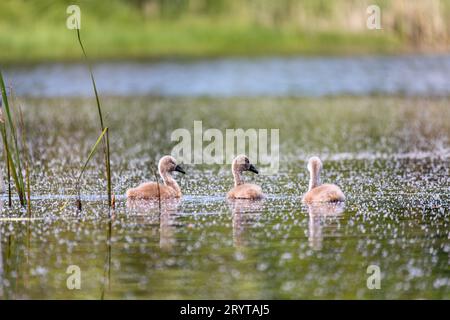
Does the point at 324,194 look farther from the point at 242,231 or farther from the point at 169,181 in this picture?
the point at 169,181

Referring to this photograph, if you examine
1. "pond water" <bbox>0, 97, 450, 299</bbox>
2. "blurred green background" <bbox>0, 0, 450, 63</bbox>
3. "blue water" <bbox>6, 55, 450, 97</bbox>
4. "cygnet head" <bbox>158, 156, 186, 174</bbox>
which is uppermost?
"blurred green background" <bbox>0, 0, 450, 63</bbox>

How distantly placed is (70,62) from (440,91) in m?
18.4

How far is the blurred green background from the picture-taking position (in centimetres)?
4788

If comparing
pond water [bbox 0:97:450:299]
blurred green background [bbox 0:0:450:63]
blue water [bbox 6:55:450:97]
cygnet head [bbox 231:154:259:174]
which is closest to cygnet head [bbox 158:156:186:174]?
pond water [bbox 0:97:450:299]

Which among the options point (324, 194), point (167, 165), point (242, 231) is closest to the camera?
point (242, 231)

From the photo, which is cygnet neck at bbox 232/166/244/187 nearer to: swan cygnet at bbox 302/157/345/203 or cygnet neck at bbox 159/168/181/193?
cygnet neck at bbox 159/168/181/193

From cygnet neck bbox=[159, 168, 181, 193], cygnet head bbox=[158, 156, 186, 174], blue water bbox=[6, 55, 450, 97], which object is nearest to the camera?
cygnet neck bbox=[159, 168, 181, 193]

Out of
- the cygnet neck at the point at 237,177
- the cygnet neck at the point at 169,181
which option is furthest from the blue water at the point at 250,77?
the cygnet neck at the point at 169,181

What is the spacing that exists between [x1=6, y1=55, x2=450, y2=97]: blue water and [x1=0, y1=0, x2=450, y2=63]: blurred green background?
134 inches

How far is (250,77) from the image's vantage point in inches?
1526

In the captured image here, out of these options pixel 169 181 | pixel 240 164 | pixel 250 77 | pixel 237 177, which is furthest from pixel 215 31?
pixel 169 181

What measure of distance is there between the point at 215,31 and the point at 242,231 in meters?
40.5

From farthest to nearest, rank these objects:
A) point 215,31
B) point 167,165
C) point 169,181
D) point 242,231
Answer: point 215,31, point 167,165, point 169,181, point 242,231

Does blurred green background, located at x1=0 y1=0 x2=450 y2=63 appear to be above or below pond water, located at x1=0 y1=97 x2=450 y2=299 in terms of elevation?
above
